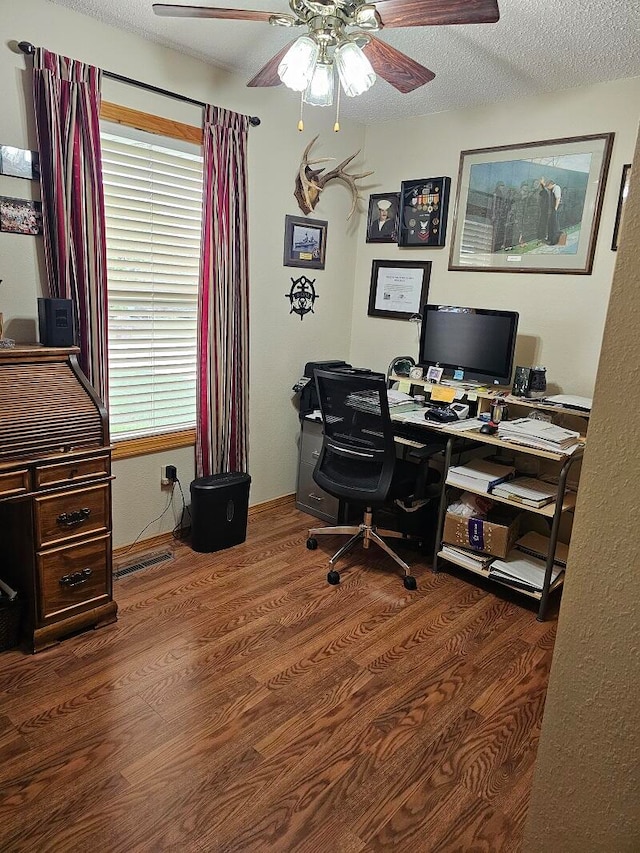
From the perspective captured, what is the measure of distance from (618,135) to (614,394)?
2844mm

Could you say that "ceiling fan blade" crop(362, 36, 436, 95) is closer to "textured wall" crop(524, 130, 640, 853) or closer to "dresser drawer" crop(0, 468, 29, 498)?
"textured wall" crop(524, 130, 640, 853)

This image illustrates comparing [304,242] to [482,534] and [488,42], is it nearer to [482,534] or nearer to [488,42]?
[488,42]

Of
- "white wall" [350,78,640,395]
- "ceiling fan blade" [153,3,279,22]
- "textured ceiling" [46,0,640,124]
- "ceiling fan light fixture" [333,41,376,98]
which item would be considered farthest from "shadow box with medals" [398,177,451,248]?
"ceiling fan blade" [153,3,279,22]

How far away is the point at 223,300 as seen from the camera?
324 centimetres

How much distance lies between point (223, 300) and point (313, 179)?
1091mm

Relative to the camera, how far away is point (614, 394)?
69 cm

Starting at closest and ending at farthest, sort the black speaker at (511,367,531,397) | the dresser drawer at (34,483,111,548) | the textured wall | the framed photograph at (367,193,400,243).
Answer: the textured wall → the dresser drawer at (34,483,111,548) → the black speaker at (511,367,531,397) → the framed photograph at (367,193,400,243)

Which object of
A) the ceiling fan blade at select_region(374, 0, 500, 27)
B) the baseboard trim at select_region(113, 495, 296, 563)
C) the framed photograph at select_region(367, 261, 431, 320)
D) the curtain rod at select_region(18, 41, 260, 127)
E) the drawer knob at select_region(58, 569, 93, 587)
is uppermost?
the curtain rod at select_region(18, 41, 260, 127)

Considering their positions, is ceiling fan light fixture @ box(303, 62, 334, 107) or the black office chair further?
the black office chair

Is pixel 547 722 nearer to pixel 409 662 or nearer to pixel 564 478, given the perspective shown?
pixel 409 662

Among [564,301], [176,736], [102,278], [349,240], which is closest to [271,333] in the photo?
[349,240]

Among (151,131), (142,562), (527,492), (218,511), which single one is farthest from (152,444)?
(527,492)

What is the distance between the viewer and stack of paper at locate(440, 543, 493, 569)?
2920 millimetres

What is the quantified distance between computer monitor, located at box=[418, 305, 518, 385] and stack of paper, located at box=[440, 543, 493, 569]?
942 millimetres
